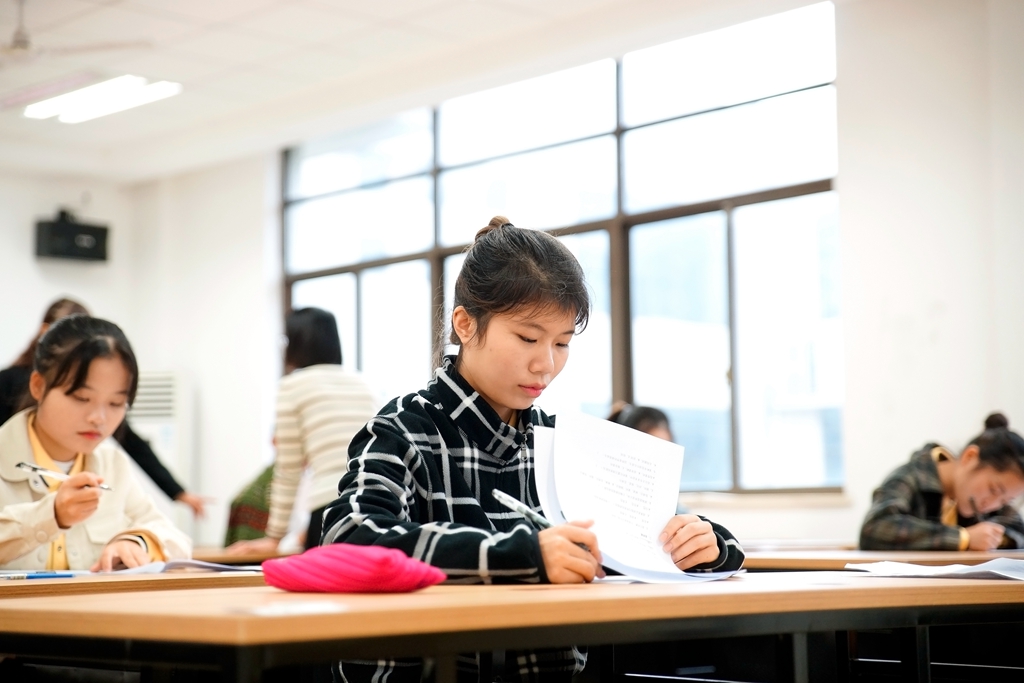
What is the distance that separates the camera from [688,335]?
600 cm

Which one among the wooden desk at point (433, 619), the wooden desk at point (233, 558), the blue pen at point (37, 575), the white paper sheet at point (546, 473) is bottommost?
the wooden desk at point (233, 558)

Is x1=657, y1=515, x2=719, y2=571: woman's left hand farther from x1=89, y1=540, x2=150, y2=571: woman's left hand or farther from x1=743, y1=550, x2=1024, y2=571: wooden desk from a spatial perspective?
x1=89, y1=540, x2=150, y2=571: woman's left hand

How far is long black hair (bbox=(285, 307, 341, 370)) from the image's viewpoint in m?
3.60

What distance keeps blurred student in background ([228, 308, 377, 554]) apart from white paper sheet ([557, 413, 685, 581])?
2196mm

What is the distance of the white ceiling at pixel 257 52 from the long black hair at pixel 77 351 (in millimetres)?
3529

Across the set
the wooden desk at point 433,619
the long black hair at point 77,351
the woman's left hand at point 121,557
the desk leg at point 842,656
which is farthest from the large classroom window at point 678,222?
the wooden desk at point 433,619

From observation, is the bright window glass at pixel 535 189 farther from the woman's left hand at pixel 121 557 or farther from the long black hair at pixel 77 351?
the woman's left hand at pixel 121 557

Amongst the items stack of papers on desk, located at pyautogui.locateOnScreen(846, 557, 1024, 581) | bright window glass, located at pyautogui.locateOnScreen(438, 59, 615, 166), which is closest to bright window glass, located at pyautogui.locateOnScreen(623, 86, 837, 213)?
bright window glass, located at pyautogui.locateOnScreen(438, 59, 615, 166)

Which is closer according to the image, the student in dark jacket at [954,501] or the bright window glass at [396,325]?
the student in dark jacket at [954,501]

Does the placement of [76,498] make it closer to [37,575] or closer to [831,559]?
[37,575]

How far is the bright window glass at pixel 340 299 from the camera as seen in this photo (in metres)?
7.57

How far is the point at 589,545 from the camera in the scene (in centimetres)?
122

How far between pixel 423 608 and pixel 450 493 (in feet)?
1.75

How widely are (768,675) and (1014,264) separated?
2.83 metres
